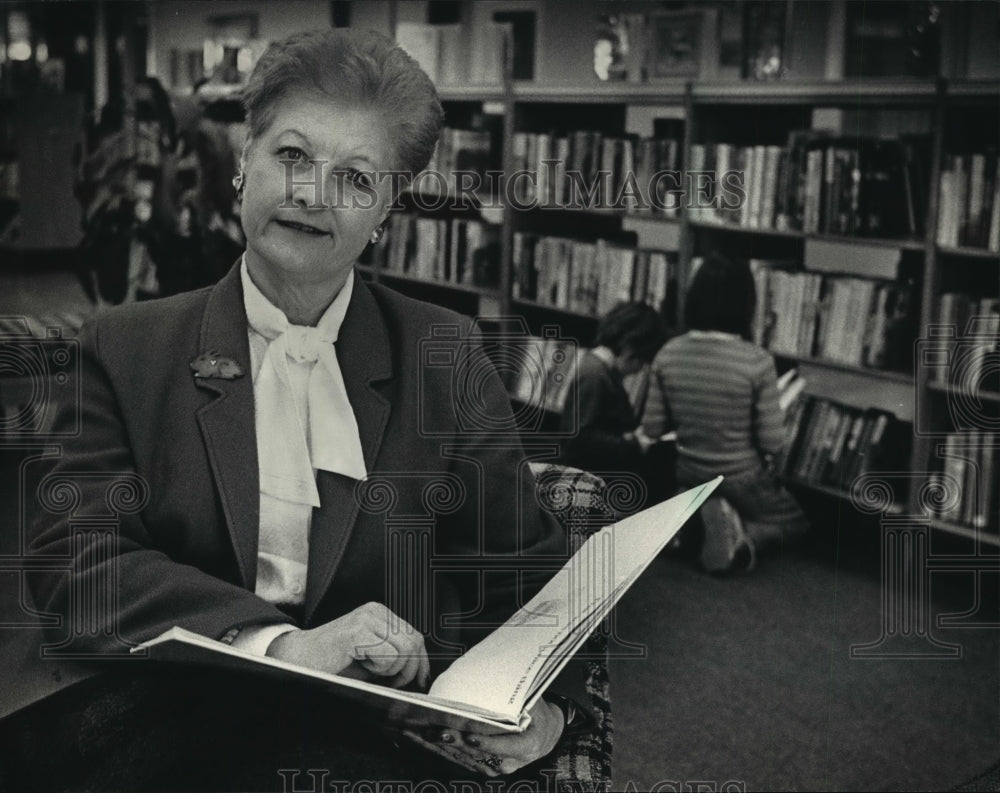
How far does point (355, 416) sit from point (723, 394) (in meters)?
2.45

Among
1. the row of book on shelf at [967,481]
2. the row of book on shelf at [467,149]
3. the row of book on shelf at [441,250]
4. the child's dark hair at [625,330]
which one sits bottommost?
the row of book on shelf at [967,481]

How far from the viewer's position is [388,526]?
130 cm

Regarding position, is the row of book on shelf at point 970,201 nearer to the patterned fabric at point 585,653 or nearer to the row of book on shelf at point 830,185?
the row of book on shelf at point 830,185

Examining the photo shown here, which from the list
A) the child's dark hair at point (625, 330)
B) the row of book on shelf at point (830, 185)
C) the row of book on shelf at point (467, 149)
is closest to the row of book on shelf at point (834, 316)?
the row of book on shelf at point (830, 185)

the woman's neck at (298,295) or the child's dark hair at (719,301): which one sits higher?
the woman's neck at (298,295)

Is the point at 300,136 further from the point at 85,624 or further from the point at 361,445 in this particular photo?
the point at 85,624

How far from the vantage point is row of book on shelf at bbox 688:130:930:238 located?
11.8 ft

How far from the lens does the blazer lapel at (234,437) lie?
1.23m

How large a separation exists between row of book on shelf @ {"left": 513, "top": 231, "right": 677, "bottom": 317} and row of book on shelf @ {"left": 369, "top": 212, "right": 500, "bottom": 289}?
0.06 metres

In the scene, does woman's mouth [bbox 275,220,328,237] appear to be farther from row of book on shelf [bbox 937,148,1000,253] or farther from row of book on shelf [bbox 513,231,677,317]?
row of book on shelf [bbox 937,148,1000,253]

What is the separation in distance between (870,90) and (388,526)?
2.83 meters

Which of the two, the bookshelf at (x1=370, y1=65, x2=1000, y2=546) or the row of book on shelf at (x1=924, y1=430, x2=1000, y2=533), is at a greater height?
the bookshelf at (x1=370, y1=65, x2=1000, y2=546)

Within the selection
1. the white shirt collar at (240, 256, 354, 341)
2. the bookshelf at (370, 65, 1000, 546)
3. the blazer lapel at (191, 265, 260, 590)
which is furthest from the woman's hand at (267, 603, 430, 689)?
the bookshelf at (370, 65, 1000, 546)

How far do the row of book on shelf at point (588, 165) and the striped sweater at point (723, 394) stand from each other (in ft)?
1.70
